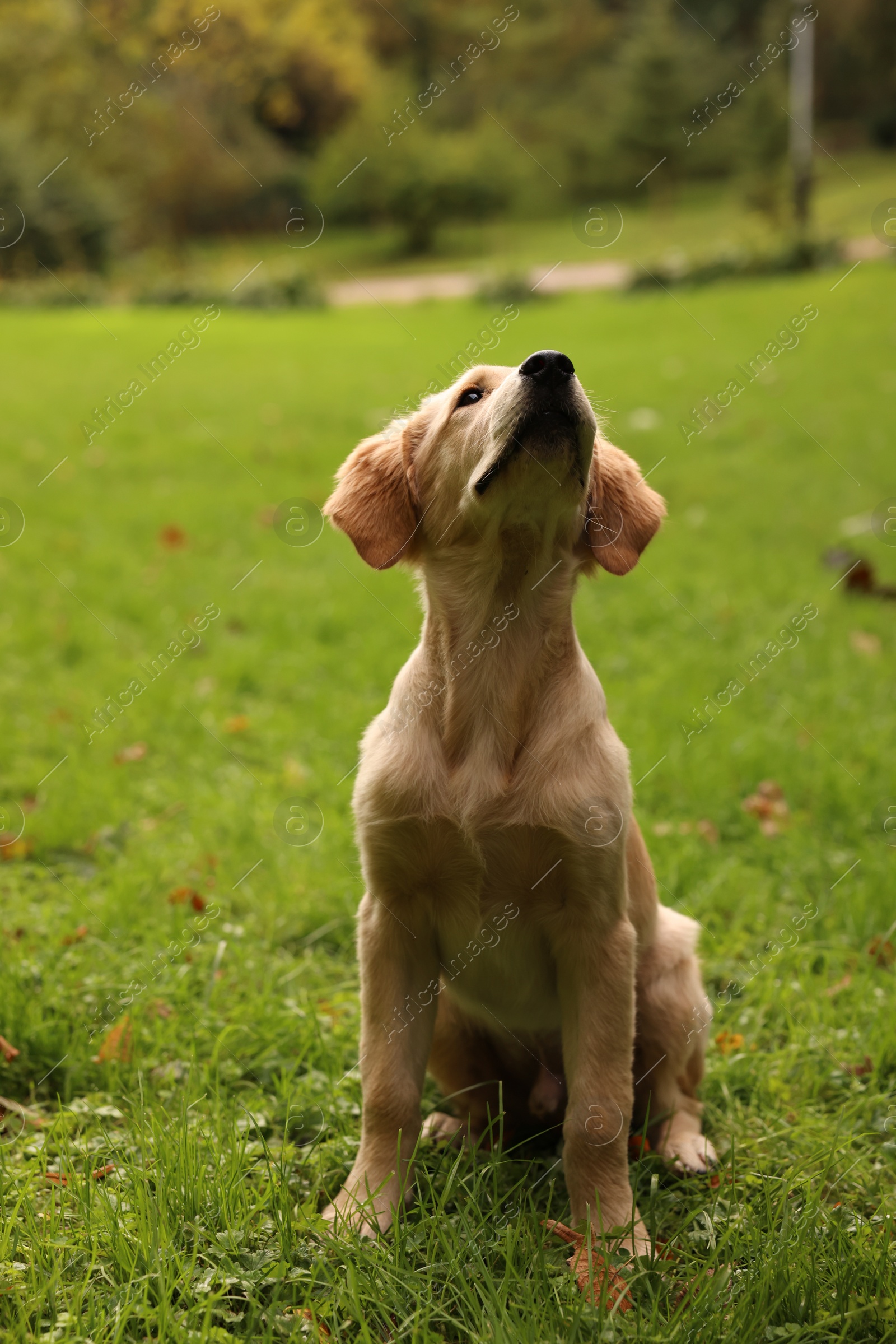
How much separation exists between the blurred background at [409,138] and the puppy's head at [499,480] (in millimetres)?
16539

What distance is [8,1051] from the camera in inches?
108

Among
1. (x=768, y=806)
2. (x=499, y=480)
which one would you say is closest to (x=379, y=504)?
(x=499, y=480)

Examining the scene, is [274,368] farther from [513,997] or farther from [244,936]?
[513,997]

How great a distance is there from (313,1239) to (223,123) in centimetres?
3222

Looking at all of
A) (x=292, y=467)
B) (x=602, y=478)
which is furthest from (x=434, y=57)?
(x=602, y=478)

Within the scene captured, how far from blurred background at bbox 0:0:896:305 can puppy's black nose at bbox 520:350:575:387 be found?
1679 centimetres

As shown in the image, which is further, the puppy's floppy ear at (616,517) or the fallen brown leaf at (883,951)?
the fallen brown leaf at (883,951)

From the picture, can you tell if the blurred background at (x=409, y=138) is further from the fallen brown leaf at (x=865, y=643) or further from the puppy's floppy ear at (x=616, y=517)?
the puppy's floppy ear at (x=616, y=517)

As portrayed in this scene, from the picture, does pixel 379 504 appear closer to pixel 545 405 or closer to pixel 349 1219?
pixel 545 405

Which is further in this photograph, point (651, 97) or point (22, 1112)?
point (651, 97)

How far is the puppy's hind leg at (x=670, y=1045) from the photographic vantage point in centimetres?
264

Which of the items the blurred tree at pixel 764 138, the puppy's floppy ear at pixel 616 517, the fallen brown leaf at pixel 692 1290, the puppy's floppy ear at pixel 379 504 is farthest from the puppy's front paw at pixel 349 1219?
the blurred tree at pixel 764 138

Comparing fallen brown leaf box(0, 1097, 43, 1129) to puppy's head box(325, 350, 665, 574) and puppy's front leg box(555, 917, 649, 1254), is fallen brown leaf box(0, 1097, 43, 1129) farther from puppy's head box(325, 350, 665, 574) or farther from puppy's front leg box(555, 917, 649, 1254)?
puppy's head box(325, 350, 665, 574)

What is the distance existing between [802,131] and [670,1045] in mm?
25879
